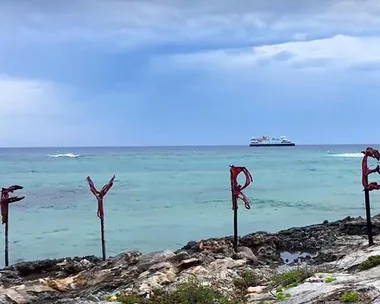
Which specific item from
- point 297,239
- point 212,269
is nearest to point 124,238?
point 297,239

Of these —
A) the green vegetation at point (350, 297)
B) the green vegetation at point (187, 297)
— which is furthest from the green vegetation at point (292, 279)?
the green vegetation at point (350, 297)

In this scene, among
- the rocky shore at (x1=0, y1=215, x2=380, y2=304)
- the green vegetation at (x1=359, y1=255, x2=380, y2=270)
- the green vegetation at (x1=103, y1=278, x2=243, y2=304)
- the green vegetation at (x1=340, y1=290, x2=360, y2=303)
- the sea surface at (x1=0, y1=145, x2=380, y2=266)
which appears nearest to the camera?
the green vegetation at (x1=340, y1=290, x2=360, y2=303)

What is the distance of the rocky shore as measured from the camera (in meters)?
10.9

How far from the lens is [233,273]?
45.1ft

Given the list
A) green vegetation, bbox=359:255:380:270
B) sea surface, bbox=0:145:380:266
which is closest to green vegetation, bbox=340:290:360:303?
green vegetation, bbox=359:255:380:270

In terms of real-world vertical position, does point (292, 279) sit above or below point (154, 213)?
above

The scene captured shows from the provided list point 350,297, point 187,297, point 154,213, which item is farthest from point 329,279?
point 154,213

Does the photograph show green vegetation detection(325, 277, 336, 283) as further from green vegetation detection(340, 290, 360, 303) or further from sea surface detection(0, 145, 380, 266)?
sea surface detection(0, 145, 380, 266)

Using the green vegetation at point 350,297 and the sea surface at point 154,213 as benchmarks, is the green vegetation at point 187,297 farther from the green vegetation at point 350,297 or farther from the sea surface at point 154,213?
the sea surface at point 154,213

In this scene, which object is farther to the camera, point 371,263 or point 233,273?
point 233,273

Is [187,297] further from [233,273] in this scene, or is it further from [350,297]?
[233,273]

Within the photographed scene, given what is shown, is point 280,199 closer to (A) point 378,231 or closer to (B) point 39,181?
(A) point 378,231

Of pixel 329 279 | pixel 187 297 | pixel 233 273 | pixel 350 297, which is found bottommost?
pixel 233 273

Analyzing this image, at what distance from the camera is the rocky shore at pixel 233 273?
10.9 metres
